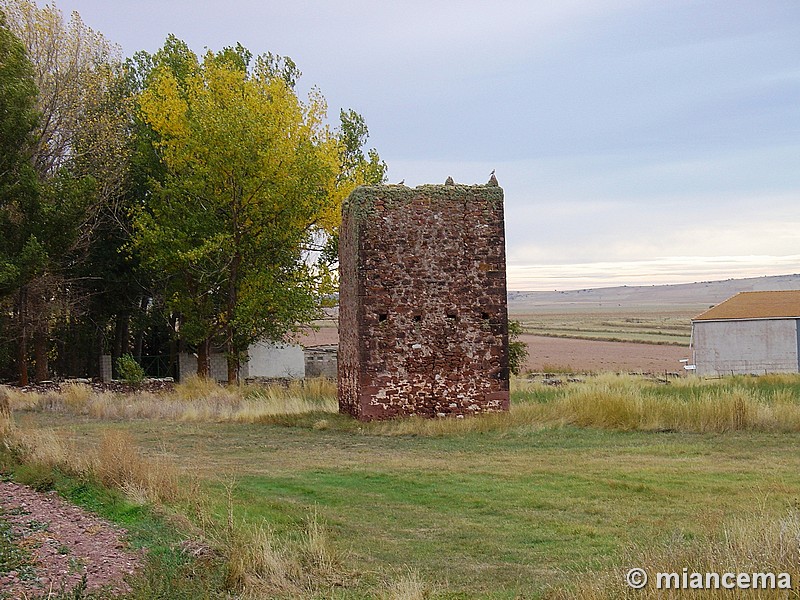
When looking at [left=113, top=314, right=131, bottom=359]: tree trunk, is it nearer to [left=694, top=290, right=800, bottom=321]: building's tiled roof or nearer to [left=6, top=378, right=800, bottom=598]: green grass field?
[left=6, top=378, right=800, bottom=598]: green grass field

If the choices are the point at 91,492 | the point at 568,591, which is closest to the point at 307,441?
the point at 91,492

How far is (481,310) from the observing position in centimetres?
1994

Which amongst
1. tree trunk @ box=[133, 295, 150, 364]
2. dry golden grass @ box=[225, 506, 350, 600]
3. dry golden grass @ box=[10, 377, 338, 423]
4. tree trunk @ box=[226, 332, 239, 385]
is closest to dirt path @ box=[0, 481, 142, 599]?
dry golden grass @ box=[225, 506, 350, 600]

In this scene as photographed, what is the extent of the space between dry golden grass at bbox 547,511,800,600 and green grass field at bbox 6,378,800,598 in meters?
0.35

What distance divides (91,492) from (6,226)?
16.6 metres

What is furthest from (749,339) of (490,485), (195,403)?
(490,485)

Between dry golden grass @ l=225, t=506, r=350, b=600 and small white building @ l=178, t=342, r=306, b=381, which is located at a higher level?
small white building @ l=178, t=342, r=306, b=381

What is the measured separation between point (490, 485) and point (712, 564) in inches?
228

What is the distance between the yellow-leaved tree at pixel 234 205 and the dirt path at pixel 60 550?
1938cm

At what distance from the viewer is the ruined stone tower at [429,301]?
19.6m

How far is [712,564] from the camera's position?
6.29 m

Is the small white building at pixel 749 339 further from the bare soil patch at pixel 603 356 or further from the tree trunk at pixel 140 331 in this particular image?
the tree trunk at pixel 140 331

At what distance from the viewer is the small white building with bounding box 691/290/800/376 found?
38.8 meters

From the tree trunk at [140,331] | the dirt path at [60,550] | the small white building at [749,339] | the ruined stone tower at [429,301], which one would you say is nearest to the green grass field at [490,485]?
the ruined stone tower at [429,301]
